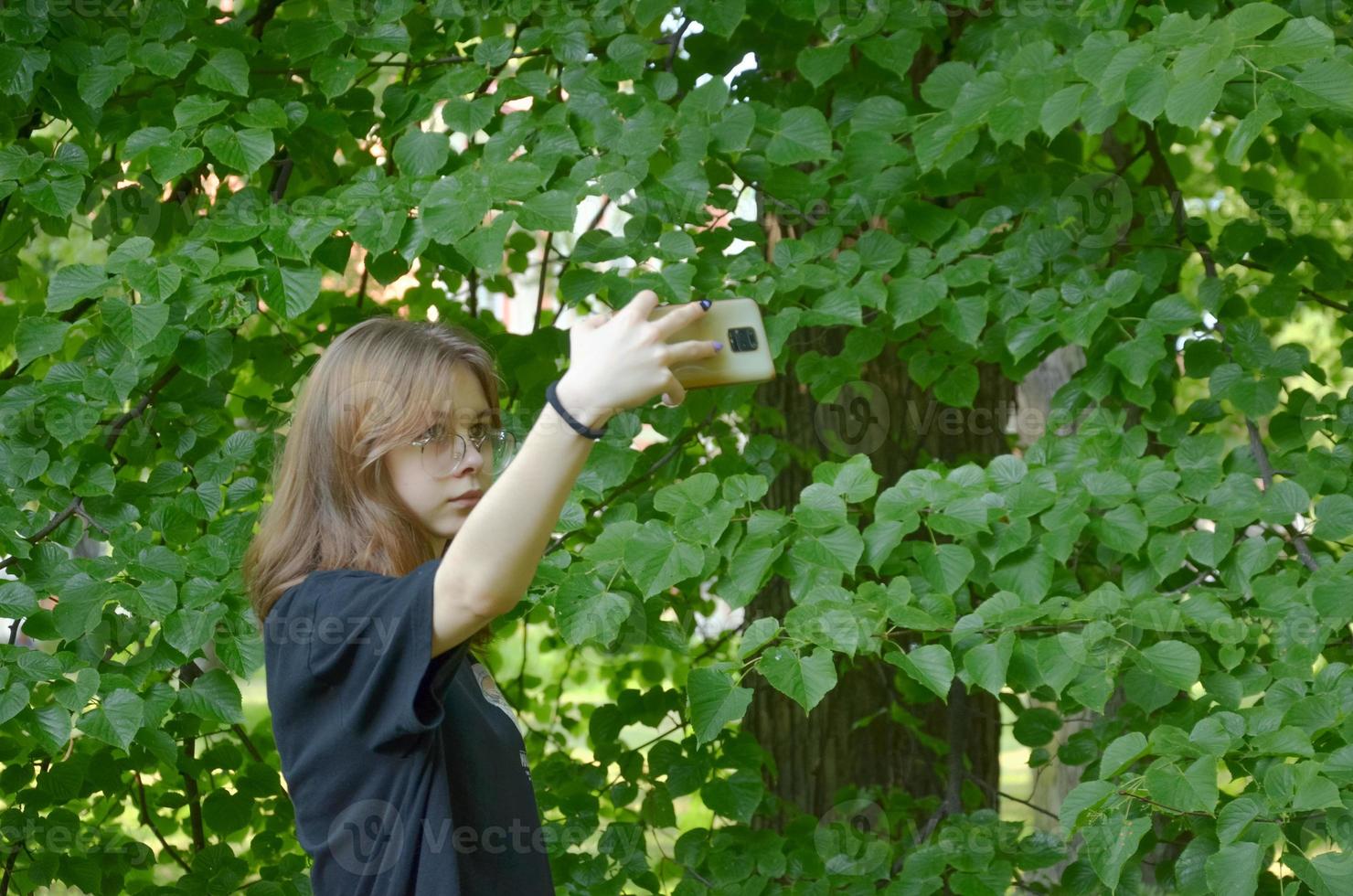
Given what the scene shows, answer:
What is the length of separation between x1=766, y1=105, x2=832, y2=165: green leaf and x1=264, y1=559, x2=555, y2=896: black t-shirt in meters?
1.29

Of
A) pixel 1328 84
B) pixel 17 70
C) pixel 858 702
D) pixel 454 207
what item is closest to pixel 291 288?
pixel 454 207

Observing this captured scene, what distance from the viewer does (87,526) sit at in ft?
8.31

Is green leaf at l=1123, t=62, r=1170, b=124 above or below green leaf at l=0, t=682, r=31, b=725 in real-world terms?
above

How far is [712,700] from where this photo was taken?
209 centimetres

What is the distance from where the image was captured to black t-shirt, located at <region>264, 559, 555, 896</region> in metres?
1.31

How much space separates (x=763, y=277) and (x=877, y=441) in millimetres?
1137

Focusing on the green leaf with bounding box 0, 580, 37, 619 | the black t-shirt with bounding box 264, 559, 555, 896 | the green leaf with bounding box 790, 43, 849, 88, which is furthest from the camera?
the green leaf with bounding box 790, 43, 849, 88

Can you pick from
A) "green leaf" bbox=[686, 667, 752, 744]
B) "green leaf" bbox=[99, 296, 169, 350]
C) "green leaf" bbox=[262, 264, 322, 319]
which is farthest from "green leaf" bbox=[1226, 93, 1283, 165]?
"green leaf" bbox=[99, 296, 169, 350]

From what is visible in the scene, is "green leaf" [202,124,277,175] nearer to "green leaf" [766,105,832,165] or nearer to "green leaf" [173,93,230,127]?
"green leaf" [173,93,230,127]

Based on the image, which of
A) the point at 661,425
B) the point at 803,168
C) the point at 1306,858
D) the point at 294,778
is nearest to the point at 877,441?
the point at 803,168

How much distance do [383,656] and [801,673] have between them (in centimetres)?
88

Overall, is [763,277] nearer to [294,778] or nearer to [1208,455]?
[1208,455]

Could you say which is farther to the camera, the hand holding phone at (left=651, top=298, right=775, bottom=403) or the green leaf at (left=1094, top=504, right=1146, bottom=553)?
the green leaf at (left=1094, top=504, right=1146, bottom=553)

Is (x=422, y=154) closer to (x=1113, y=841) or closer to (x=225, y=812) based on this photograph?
(x=225, y=812)
